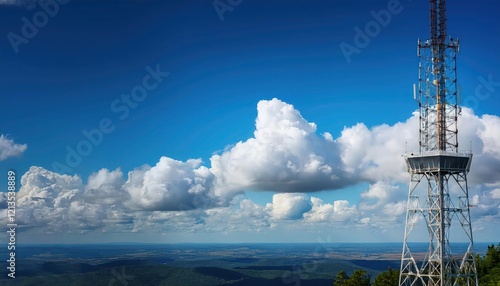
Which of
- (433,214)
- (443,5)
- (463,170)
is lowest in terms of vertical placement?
(433,214)

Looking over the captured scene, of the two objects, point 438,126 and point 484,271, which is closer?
point 438,126

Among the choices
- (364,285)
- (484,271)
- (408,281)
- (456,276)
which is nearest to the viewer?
(456,276)

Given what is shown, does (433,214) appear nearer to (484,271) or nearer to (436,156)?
(436,156)

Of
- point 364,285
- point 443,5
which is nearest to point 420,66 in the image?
point 443,5

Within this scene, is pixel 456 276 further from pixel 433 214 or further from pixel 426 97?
pixel 426 97

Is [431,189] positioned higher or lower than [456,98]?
lower

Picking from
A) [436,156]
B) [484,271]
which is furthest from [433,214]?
[484,271]

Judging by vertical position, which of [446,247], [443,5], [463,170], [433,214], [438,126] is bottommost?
[446,247]

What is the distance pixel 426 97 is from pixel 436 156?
6.68 m

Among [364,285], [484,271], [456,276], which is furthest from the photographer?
[484,271]

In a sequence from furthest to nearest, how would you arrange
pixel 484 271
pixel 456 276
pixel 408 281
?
pixel 484 271, pixel 408 281, pixel 456 276

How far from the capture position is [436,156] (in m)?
53.3

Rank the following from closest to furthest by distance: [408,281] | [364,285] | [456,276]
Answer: [456,276], [408,281], [364,285]

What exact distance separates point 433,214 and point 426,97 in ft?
41.4
